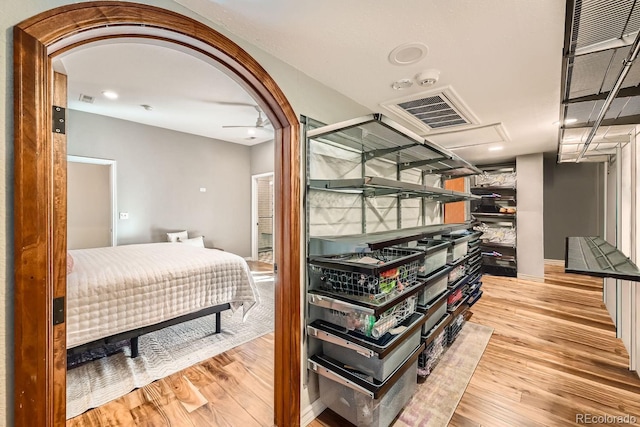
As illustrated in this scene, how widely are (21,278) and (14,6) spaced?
803mm

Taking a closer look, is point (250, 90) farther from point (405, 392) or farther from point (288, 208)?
point (405, 392)

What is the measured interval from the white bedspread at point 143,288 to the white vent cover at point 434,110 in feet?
7.37

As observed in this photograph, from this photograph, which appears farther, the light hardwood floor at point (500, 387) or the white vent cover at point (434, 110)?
the white vent cover at point (434, 110)

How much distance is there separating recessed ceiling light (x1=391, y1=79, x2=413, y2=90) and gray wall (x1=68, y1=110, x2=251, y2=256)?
175 inches

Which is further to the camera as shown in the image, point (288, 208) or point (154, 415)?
point (154, 415)

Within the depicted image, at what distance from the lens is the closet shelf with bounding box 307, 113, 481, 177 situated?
54.9 inches

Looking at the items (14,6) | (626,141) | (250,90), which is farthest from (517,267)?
(14,6)

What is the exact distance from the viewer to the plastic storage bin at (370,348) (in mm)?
1413

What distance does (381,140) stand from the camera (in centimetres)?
186

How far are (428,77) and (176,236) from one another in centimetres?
467

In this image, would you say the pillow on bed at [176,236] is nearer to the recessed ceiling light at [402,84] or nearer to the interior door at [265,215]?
the interior door at [265,215]

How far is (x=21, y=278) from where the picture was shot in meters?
0.77

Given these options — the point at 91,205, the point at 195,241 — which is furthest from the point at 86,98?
the point at 195,241

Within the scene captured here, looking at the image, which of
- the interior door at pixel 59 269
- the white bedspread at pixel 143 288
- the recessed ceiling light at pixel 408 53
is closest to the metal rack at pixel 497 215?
the recessed ceiling light at pixel 408 53
